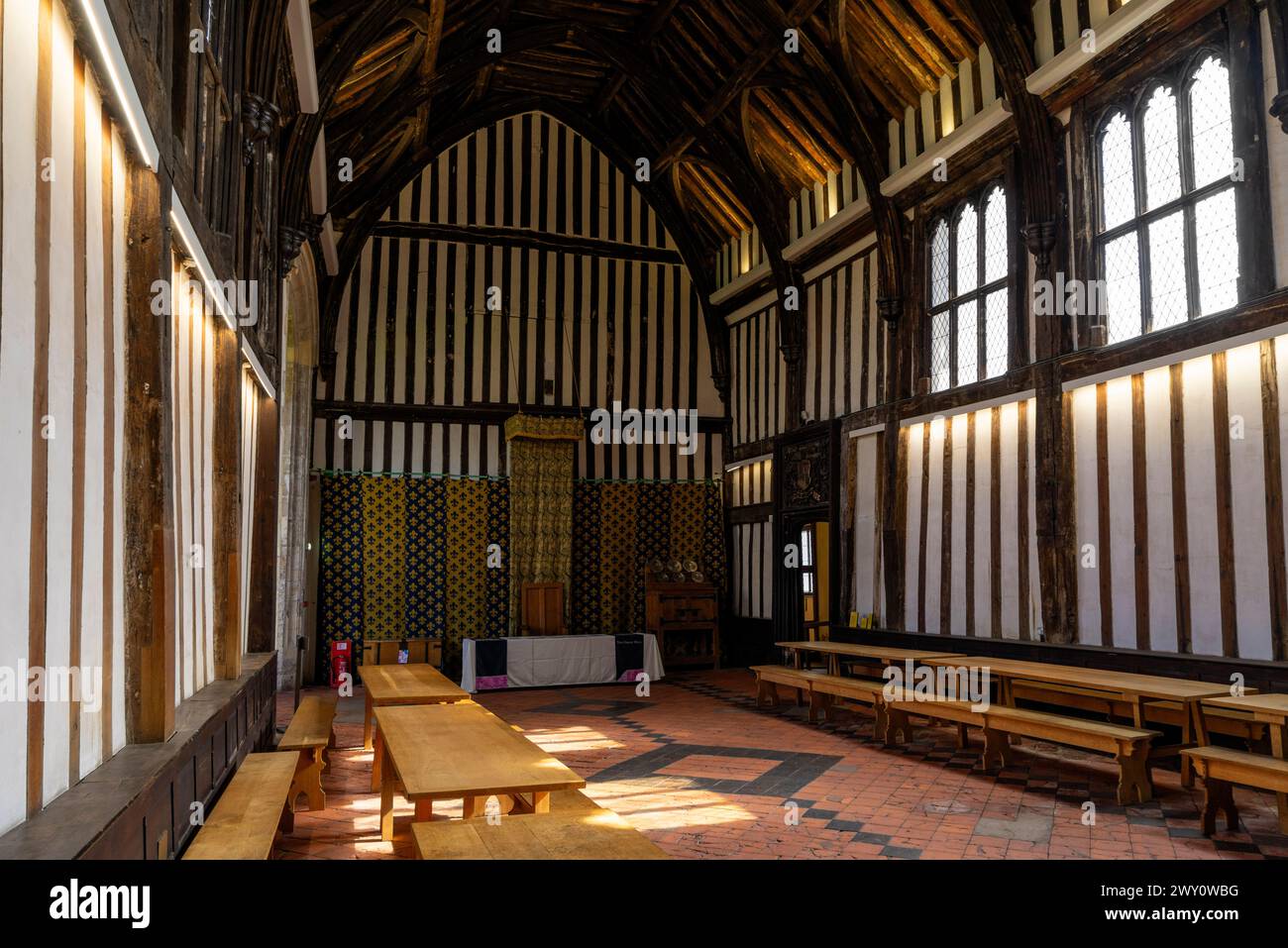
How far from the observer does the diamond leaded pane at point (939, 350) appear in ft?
31.6

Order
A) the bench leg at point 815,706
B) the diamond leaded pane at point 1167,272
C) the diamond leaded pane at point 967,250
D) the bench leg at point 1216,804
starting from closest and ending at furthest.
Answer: the bench leg at point 1216,804, the diamond leaded pane at point 1167,272, the bench leg at point 815,706, the diamond leaded pane at point 967,250

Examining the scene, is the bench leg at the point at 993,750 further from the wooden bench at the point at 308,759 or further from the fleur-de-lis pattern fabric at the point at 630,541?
the fleur-de-lis pattern fabric at the point at 630,541

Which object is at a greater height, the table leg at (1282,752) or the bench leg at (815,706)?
the table leg at (1282,752)

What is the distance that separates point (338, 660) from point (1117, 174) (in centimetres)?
1067

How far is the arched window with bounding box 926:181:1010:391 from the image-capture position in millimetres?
8898

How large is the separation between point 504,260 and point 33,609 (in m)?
12.5

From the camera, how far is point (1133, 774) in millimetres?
5344

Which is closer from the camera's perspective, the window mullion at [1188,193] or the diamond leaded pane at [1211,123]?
the diamond leaded pane at [1211,123]

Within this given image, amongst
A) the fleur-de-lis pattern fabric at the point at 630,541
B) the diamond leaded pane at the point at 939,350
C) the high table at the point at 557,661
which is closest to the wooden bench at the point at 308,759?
the high table at the point at 557,661

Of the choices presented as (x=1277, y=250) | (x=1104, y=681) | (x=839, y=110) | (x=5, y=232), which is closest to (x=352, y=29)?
(x=839, y=110)

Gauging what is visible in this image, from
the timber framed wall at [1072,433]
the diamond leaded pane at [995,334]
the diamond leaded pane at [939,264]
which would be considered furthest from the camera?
the diamond leaded pane at [939,264]

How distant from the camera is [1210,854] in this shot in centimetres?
432

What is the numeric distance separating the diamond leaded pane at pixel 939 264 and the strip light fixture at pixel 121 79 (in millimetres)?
8366
